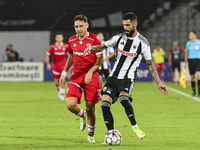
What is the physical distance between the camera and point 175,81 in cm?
2291

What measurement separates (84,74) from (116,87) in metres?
0.58

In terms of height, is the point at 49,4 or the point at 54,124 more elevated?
the point at 49,4

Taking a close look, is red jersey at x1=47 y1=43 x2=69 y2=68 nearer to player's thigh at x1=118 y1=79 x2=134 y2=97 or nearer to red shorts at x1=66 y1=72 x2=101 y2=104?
red shorts at x1=66 y1=72 x2=101 y2=104

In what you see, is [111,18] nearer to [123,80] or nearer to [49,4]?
[49,4]

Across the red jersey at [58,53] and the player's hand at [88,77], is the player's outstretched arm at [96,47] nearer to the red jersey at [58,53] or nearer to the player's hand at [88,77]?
the player's hand at [88,77]

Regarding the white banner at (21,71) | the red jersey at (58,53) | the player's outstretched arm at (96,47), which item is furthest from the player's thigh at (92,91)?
the white banner at (21,71)

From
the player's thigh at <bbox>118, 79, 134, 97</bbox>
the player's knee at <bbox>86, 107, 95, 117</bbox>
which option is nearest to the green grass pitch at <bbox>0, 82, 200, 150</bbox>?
the player's knee at <bbox>86, 107, 95, 117</bbox>

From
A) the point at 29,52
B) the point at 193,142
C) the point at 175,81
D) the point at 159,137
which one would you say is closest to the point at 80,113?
the point at 159,137

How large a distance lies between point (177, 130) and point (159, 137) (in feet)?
2.81

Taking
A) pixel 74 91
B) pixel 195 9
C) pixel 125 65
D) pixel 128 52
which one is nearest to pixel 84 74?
pixel 74 91

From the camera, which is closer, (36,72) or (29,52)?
(36,72)

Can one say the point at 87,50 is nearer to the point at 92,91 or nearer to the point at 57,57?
the point at 92,91

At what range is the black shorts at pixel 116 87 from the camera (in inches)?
245

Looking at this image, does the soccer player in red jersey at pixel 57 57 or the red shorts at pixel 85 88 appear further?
the soccer player in red jersey at pixel 57 57
